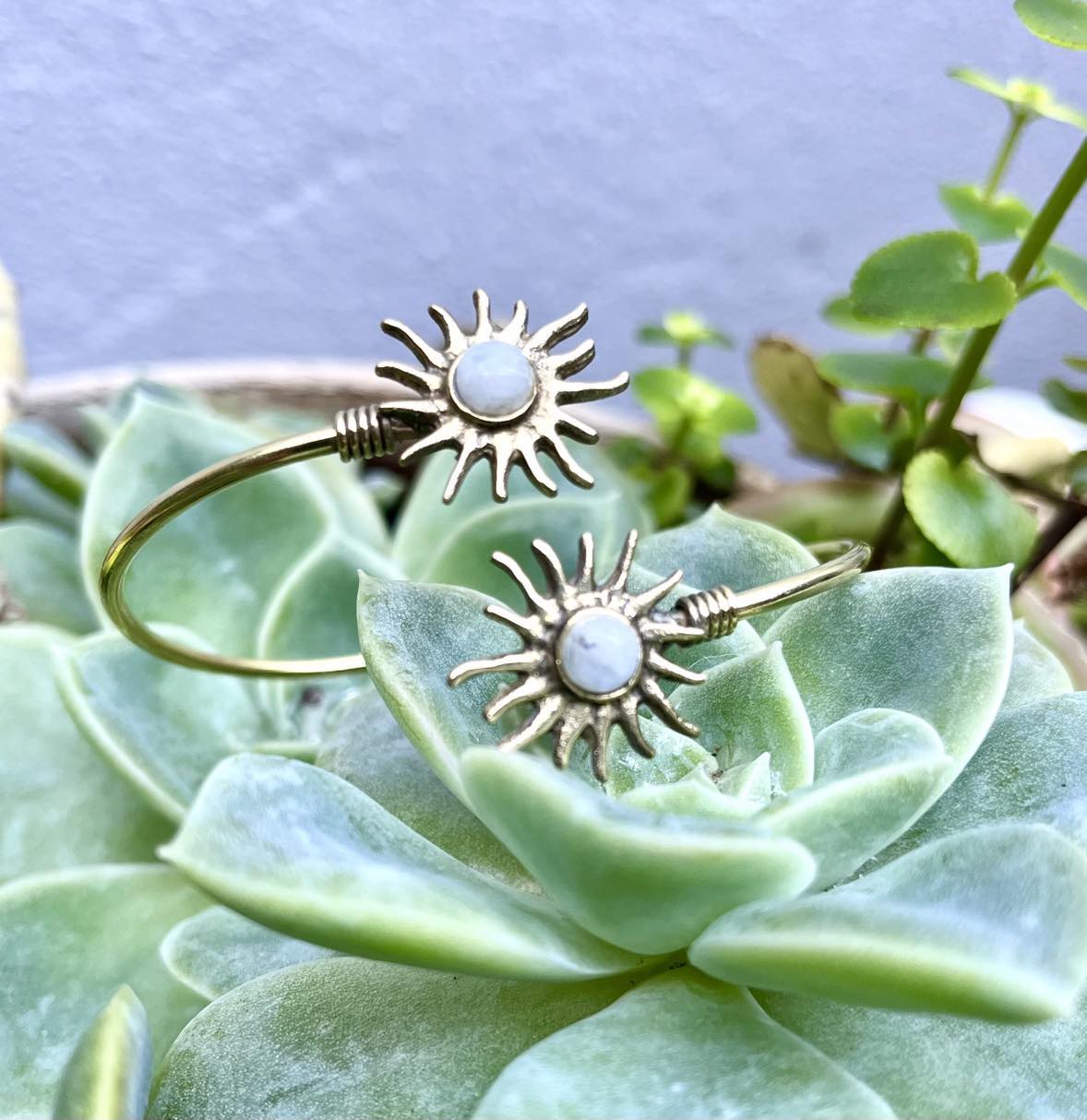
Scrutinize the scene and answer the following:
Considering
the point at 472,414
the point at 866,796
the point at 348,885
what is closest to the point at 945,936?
the point at 866,796

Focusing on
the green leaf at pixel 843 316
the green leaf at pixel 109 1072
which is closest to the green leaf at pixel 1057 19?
the green leaf at pixel 843 316

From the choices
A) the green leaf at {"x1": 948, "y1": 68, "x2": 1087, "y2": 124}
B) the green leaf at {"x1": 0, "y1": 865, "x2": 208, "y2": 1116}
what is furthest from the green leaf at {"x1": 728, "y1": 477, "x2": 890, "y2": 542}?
the green leaf at {"x1": 0, "y1": 865, "x2": 208, "y2": 1116}

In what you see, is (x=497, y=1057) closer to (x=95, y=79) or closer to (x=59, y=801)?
(x=59, y=801)

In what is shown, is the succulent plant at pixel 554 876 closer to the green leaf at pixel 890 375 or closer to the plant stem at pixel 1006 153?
the green leaf at pixel 890 375

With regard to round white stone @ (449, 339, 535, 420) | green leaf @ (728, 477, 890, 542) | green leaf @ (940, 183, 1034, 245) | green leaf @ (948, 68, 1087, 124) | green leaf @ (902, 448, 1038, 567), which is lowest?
green leaf @ (728, 477, 890, 542)

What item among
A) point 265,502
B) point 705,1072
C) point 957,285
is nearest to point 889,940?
point 705,1072

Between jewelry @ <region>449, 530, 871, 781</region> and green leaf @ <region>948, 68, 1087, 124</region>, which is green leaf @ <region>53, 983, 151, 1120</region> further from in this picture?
green leaf @ <region>948, 68, 1087, 124</region>
